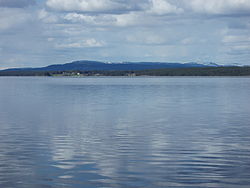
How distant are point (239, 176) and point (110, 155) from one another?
233 inches

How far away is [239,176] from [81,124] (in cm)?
1695

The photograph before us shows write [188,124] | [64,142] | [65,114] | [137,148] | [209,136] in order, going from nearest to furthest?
[137,148], [64,142], [209,136], [188,124], [65,114]

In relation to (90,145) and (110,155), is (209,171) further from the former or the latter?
(90,145)

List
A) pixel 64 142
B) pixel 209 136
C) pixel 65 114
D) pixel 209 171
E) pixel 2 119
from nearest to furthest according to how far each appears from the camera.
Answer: pixel 209 171 → pixel 64 142 → pixel 209 136 → pixel 2 119 → pixel 65 114

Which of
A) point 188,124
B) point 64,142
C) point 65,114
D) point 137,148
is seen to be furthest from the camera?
point 65,114

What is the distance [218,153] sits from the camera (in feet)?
68.8

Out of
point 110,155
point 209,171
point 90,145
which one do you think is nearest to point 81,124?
point 90,145

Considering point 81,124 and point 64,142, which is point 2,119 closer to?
point 81,124

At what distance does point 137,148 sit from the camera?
873 inches

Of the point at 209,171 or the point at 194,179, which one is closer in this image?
the point at 194,179

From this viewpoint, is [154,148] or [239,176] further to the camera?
[154,148]

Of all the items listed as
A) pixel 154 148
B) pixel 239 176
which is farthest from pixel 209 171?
pixel 154 148

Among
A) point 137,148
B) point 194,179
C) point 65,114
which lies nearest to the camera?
point 194,179

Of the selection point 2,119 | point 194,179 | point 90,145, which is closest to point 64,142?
point 90,145
